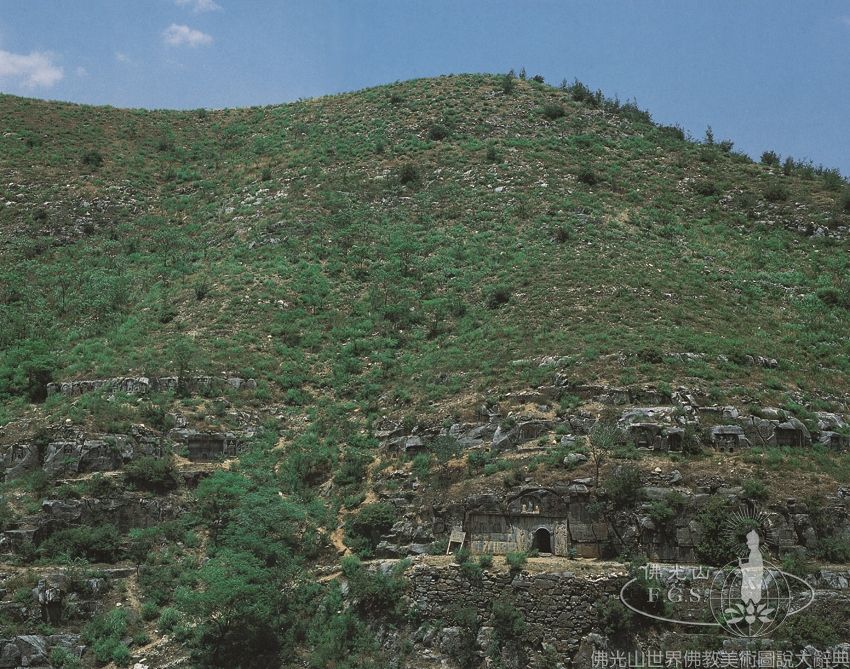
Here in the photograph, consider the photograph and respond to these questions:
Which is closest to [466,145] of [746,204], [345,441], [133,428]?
[746,204]

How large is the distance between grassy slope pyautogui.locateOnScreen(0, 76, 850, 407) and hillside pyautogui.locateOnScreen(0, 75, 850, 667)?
0.70ft

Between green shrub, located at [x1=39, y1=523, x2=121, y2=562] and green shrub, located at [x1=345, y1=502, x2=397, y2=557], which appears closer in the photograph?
green shrub, located at [x1=39, y1=523, x2=121, y2=562]

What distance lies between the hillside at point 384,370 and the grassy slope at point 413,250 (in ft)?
0.70

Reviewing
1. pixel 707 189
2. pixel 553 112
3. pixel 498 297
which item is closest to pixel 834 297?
pixel 707 189

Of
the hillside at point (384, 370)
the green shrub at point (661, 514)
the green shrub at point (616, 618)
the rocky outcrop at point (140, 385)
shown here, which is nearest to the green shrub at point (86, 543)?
the hillside at point (384, 370)

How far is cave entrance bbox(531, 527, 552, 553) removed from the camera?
1059 inches

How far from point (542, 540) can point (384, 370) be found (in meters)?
13.1

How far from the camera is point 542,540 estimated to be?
88.8 ft

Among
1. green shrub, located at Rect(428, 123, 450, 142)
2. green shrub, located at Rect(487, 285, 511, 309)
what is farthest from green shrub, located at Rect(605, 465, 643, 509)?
green shrub, located at Rect(428, 123, 450, 142)

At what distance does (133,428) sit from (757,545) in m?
22.3

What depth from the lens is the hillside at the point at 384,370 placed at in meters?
26.4

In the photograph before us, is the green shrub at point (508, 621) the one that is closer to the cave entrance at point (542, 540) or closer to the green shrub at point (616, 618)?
the green shrub at point (616, 618)

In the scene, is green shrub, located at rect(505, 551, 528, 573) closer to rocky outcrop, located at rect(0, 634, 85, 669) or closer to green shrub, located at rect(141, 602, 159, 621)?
green shrub, located at rect(141, 602, 159, 621)

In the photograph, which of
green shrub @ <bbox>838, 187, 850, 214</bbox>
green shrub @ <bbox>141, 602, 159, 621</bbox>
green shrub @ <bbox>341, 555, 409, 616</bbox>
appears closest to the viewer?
green shrub @ <bbox>341, 555, 409, 616</bbox>
